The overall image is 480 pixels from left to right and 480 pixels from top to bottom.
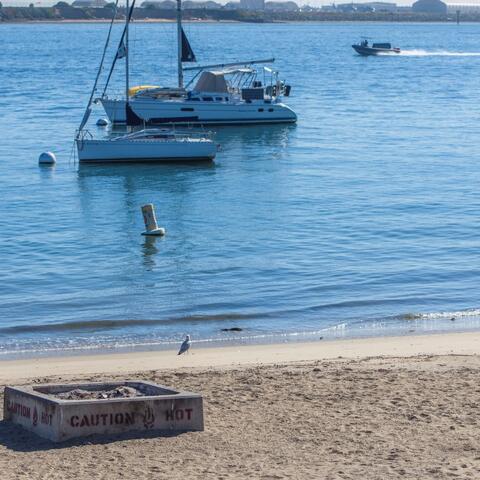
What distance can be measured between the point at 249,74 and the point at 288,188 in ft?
64.2

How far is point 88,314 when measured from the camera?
21328 millimetres

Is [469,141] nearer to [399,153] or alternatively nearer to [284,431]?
[399,153]

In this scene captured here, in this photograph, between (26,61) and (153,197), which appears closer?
(153,197)

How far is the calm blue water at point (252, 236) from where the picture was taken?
68.7 feet

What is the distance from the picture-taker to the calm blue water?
68.7ft

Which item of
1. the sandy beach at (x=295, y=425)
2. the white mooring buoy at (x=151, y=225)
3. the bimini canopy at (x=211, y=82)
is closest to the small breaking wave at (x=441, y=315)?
the sandy beach at (x=295, y=425)

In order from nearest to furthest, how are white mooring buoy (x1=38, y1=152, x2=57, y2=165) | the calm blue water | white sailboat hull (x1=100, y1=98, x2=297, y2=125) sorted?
1. the calm blue water
2. white mooring buoy (x1=38, y1=152, x2=57, y2=165)
3. white sailboat hull (x1=100, y1=98, x2=297, y2=125)

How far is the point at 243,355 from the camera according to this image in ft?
58.1

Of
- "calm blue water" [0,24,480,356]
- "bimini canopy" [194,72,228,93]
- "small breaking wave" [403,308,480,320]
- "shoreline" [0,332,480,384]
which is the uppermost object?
"bimini canopy" [194,72,228,93]

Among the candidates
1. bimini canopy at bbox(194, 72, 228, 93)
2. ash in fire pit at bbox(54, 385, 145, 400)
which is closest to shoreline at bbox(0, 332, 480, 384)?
ash in fire pit at bbox(54, 385, 145, 400)

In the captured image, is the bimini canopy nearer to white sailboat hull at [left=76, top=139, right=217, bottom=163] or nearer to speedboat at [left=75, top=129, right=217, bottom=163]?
A: speedboat at [left=75, top=129, right=217, bottom=163]

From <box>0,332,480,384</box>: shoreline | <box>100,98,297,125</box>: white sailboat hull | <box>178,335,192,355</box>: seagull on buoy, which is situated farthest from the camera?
<box>100,98,297,125</box>: white sailboat hull

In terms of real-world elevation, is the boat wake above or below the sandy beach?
below

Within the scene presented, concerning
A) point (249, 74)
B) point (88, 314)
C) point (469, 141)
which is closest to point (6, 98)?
point (249, 74)
